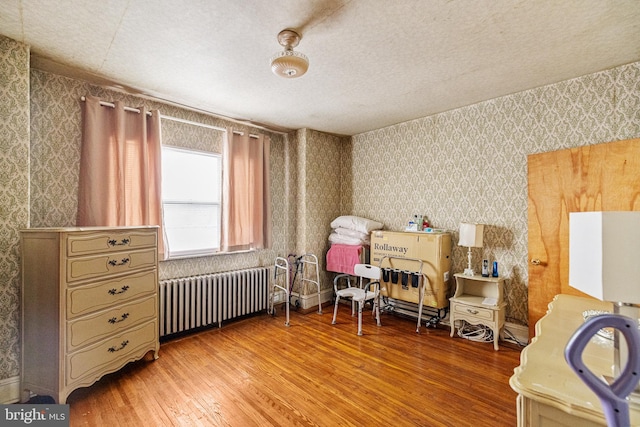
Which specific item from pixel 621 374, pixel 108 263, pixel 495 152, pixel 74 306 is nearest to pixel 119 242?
Result: pixel 108 263

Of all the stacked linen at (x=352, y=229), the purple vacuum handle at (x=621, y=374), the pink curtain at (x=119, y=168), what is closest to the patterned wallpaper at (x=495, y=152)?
the stacked linen at (x=352, y=229)

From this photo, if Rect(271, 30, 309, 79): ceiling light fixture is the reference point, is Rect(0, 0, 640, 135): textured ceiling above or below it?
above

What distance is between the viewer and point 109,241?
236 centimetres

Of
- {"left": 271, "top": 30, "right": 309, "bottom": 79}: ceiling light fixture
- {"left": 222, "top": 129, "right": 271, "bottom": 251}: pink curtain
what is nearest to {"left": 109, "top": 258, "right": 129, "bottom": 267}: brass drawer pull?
{"left": 222, "top": 129, "right": 271, "bottom": 251}: pink curtain

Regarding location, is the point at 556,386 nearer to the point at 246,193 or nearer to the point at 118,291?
the point at 118,291

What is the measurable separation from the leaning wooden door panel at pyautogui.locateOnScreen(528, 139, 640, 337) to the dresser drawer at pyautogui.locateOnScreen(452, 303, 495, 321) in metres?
0.37

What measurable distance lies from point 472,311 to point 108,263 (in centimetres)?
348

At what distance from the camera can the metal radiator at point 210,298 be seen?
10.5 feet

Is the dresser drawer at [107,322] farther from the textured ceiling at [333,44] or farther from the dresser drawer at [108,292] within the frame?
the textured ceiling at [333,44]

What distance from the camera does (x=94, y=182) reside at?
2752 mm

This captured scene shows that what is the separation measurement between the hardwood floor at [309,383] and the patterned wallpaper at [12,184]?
0.66 m

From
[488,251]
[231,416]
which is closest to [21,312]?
[231,416]

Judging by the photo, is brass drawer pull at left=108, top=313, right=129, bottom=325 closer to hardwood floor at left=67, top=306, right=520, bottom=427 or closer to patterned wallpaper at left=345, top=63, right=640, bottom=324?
hardwood floor at left=67, top=306, right=520, bottom=427

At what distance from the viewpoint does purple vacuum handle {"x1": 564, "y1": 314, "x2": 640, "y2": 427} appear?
0.77 m
